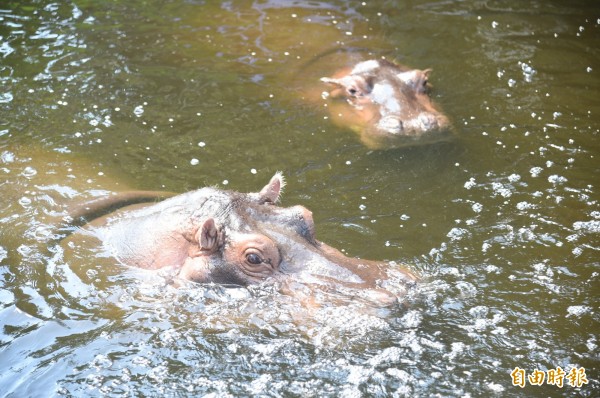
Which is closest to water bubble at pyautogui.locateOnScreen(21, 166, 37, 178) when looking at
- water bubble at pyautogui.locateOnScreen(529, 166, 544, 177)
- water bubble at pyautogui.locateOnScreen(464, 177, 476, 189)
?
water bubble at pyautogui.locateOnScreen(464, 177, 476, 189)

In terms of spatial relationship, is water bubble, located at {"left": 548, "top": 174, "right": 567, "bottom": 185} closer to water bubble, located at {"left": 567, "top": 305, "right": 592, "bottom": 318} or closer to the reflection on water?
the reflection on water

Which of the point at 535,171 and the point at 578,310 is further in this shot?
the point at 535,171

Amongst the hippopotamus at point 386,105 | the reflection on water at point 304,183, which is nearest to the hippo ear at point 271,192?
the reflection on water at point 304,183

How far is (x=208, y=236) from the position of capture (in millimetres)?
5125

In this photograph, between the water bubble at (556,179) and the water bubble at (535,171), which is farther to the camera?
the water bubble at (535,171)

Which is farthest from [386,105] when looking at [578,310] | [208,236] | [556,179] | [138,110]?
[208,236]

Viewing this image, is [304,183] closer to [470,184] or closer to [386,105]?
[470,184]

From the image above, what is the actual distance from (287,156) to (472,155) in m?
1.92

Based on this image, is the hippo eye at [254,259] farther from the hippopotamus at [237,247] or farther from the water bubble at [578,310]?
the water bubble at [578,310]

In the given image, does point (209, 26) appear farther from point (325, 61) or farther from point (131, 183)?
point (131, 183)

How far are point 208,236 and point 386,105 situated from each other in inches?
163

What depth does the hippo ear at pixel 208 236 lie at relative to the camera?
509cm

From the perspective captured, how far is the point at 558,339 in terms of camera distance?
515cm

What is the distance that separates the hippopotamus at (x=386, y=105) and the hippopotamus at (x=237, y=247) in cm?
281
